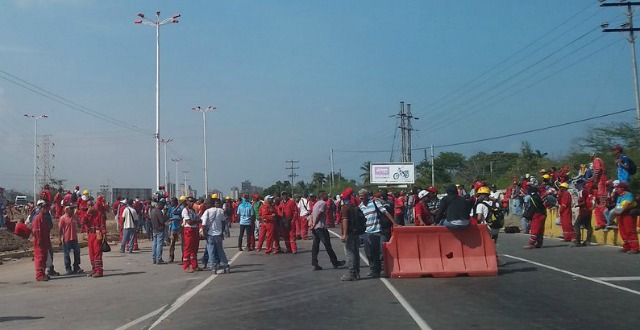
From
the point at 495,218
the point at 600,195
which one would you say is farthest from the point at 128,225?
the point at 600,195

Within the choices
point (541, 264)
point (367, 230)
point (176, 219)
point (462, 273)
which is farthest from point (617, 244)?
point (176, 219)

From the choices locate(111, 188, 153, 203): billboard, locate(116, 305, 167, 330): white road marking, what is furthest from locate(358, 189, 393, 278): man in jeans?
locate(111, 188, 153, 203): billboard

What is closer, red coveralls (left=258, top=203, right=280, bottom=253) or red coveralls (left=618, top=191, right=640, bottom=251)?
red coveralls (left=618, top=191, right=640, bottom=251)

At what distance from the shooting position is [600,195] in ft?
69.1

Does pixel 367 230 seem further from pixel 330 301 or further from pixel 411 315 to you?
pixel 411 315

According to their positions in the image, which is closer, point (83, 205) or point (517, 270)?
point (517, 270)

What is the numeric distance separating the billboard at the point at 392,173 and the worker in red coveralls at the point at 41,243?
65.9 m

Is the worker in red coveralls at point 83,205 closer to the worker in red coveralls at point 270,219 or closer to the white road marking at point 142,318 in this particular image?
the worker in red coveralls at point 270,219

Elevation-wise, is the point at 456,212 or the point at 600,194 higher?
the point at 600,194

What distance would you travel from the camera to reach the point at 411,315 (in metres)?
9.34

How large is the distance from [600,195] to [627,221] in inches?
177

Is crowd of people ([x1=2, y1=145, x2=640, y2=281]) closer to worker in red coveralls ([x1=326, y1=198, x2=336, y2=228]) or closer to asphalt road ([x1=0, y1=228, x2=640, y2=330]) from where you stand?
asphalt road ([x1=0, y1=228, x2=640, y2=330])

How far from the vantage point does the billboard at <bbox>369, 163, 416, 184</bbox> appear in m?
79.6

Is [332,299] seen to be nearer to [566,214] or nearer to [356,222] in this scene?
[356,222]
